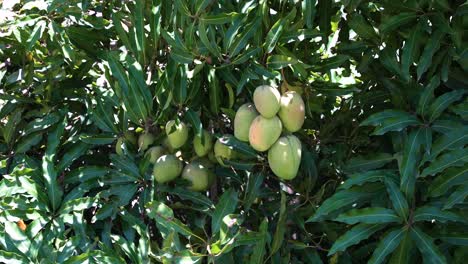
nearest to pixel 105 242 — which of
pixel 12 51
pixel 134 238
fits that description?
pixel 134 238

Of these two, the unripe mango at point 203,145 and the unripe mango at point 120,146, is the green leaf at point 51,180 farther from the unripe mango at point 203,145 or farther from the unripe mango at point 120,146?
the unripe mango at point 203,145

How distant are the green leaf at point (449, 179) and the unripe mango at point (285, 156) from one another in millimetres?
328

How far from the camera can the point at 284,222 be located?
1607 mm

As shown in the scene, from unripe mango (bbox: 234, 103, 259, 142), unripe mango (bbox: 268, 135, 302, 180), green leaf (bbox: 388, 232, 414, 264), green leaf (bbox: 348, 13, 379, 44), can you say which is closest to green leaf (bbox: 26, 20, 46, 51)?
unripe mango (bbox: 234, 103, 259, 142)

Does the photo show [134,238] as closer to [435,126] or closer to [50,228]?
[50,228]

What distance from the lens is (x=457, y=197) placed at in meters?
1.29

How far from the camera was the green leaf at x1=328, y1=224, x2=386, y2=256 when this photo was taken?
54.6 inches

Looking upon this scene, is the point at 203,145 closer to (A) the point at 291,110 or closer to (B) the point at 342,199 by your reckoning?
(A) the point at 291,110

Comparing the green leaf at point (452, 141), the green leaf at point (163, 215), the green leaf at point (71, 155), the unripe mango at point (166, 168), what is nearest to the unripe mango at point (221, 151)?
the unripe mango at point (166, 168)

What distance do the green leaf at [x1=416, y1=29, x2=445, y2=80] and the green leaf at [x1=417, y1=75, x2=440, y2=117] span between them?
0.03 m

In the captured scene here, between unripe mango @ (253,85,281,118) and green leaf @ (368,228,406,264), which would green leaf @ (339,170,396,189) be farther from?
unripe mango @ (253,85,281,118)

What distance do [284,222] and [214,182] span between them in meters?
0.28

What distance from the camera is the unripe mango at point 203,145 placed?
1638 millimetres

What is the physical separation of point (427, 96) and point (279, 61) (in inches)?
13.4
